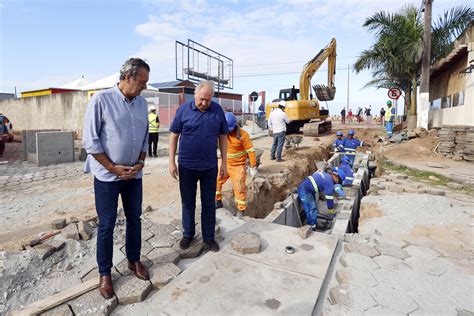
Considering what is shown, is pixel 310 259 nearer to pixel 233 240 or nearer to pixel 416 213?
pixel 233 240

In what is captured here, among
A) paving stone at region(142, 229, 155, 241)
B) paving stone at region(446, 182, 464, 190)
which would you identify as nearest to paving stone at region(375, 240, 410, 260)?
paving stone at region(142, 229, 155, 241)

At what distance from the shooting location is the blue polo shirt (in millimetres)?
3084

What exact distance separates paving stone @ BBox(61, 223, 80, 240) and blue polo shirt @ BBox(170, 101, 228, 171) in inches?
58.2

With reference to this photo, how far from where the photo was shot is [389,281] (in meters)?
2.73

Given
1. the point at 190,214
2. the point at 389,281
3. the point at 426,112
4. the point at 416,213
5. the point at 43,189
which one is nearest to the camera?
the point at 389,281

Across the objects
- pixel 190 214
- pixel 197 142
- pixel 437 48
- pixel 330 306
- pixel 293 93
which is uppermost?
pixel 437 48

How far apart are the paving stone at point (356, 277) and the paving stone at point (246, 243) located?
855mm

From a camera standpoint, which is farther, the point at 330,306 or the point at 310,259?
the point at 310,259

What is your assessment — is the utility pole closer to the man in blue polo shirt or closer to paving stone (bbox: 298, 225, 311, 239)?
paving stone (bbox: 298, 225, 311, 239)

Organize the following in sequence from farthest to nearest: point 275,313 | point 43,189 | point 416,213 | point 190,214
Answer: point 43,189, point 416,213, point 190,214, point 275,313

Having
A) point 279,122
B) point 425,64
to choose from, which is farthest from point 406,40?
point 279,122

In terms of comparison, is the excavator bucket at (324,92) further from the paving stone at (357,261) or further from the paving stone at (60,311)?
the paving stone at (60,311)

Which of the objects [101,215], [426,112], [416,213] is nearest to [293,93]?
[426,112]

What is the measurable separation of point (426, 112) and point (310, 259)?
1344cm
